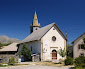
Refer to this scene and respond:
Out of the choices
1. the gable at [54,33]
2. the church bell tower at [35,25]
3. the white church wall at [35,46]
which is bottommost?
the white church wall at [35,46]

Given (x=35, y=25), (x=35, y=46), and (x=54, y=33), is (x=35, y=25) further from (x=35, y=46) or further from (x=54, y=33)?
(x=54, y=33)

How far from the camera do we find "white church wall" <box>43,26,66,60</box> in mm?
35188

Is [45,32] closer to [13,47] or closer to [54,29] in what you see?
[54,29]

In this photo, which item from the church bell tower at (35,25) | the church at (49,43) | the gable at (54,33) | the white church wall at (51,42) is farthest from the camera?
the church bell tower at (35,25)

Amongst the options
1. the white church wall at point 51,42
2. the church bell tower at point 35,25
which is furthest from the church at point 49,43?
the church bell tower at point 35,25

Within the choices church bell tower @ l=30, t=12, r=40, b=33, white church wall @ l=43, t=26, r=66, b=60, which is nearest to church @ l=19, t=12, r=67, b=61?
white church wall @ l=43, t=26, r=66, b=60

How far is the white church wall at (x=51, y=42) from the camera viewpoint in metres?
35.2

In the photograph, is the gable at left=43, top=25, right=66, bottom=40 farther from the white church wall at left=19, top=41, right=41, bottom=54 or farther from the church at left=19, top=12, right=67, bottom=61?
the white church wall at left=19, top=41, right=41, bottom=54

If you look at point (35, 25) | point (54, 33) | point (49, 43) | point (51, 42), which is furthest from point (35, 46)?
point (35, 25)

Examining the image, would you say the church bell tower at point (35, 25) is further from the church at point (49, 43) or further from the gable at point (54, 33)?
the gable at point (54, 33)

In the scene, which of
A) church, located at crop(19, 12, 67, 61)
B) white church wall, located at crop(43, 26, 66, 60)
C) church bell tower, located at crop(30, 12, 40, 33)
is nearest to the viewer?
church, located at crop(19, 12, 67, 61)

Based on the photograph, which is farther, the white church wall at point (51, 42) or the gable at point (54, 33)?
the gable at point (54, 33)

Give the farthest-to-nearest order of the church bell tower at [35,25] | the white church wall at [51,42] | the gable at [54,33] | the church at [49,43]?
1. the church bell tower at [35,25]
2. the gable at [54,33]
3. the white church wall at [51,42]
4. the church at [49,43]

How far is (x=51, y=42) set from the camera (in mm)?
36125
